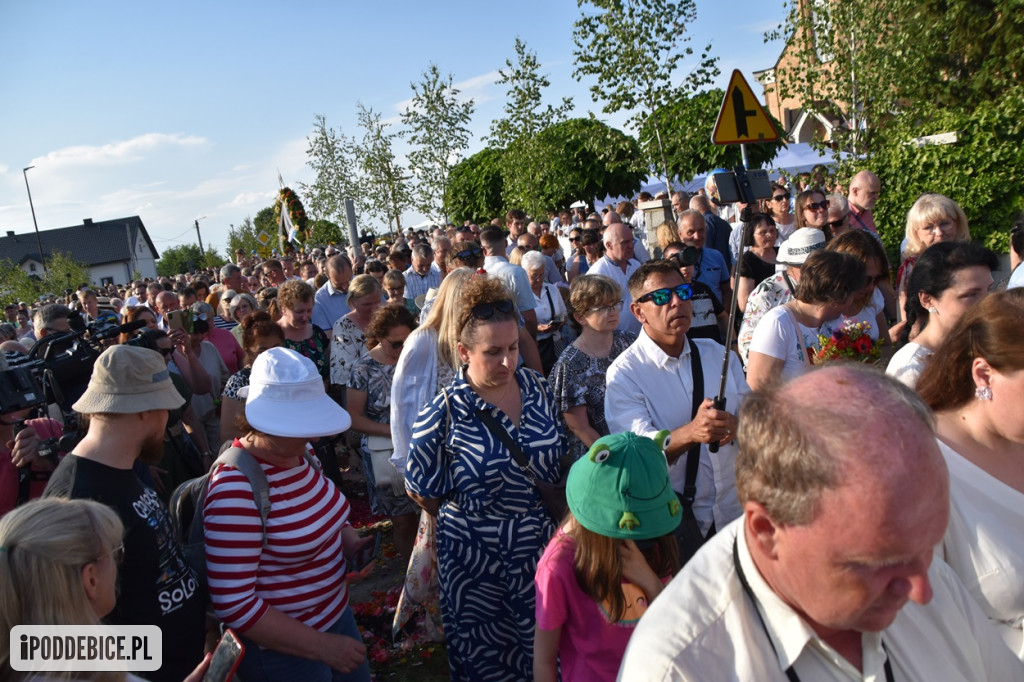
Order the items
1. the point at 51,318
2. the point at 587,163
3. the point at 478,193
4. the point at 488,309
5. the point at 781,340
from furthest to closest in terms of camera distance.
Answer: the point at 478,193
the point at 587,163
the point at 51,318
the point at 781,340
the point at 488,309

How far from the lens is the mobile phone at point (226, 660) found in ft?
6.97

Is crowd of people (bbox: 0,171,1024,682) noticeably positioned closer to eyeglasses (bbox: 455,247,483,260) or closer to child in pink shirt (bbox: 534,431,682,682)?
child in pink shirt (bbox: 534,431,682,682)

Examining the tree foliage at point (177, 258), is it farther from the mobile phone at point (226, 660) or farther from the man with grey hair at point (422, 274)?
the mobile phone at point (226, 660)

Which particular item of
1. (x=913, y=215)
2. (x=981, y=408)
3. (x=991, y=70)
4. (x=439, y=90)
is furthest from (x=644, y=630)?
(x=991, y=70)

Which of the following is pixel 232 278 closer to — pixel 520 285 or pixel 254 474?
pixel 520 285

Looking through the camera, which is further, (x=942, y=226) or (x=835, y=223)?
(x=835, y=223)

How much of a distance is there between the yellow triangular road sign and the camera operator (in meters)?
4.64

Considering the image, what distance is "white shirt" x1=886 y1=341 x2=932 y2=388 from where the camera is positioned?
2850 mm

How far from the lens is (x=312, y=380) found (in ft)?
9.75

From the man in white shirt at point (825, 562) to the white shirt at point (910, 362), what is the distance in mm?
1416

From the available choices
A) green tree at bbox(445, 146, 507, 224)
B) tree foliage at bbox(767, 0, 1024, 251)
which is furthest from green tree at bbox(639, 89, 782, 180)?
green tree at bbox(445, 146, 507, 224)

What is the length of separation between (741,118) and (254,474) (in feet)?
14.5

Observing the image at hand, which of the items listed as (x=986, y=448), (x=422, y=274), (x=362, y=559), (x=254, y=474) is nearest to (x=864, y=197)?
(x=422, y=274)

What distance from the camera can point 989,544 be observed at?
1979 mm
